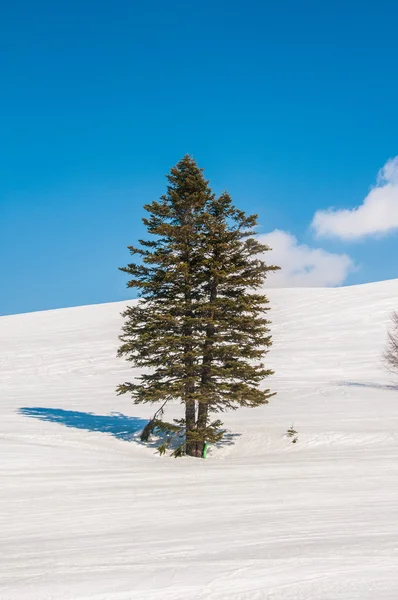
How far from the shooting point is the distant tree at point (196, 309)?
18.0m

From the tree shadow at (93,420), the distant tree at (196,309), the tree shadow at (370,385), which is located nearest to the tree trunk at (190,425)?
the distant tree at (196,309)

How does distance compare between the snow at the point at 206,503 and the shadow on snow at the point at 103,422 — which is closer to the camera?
the snow at the point at 206,503

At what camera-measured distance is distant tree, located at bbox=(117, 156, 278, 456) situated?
59.1 ft

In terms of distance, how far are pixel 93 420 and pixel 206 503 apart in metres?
15.9

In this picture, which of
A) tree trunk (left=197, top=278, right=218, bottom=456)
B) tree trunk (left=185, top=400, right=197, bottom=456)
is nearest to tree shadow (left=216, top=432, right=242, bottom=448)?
tree trunk (left=197, top=278, right=218, bottom=456)

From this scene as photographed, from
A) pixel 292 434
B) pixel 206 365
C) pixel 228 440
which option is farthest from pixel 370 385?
pixel 206 365

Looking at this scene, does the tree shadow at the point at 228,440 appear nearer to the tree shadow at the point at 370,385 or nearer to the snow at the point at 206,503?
the snow at the point at 206,503

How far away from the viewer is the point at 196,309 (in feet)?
60.8

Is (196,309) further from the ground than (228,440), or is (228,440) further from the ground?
(196,309)

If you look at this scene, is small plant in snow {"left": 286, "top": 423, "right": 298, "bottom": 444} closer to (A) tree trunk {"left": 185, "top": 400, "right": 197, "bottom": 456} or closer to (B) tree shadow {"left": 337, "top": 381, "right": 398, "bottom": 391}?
(A) tree trunk {"left": 185, "top": 400, "right": 197, "bottom": 456}

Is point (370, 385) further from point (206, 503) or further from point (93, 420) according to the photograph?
point (206, 503)

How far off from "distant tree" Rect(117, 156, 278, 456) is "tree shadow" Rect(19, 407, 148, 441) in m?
3.36

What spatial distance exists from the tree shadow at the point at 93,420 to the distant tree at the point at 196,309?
3.36m

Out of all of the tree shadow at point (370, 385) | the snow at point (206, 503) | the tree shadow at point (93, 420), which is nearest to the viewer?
the snow at point (206, 503)
